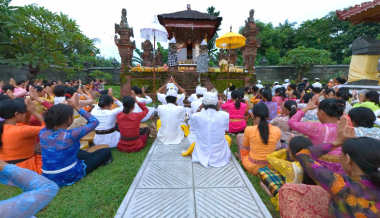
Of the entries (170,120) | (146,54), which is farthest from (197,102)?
(146,54)

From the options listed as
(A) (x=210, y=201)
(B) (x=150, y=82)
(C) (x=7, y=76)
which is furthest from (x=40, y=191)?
(C) (x=7, y=76)

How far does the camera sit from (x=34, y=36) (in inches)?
390

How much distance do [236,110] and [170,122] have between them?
5.79ft

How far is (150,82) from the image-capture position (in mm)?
11305

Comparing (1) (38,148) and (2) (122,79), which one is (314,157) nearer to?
(1) (38,148)

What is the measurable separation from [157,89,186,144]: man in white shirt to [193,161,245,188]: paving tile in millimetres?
1325

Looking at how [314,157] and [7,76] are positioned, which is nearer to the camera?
[314,157]

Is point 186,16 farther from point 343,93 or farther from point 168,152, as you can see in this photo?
point 168,152

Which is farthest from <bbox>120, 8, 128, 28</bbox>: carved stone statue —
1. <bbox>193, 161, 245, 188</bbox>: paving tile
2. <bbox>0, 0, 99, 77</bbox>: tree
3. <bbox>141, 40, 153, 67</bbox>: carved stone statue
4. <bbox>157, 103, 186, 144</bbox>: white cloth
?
<bbox>193, 161, 245, 188</bbox>: paving tile

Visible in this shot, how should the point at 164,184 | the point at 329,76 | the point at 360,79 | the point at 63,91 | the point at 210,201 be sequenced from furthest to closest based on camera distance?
the point at 329,76 < the point at 360,79 < the point at 63,91 < the point at 164,184 < the point at 210,201

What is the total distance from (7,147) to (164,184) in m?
2.37

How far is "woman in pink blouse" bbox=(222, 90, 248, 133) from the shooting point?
4.74 meters

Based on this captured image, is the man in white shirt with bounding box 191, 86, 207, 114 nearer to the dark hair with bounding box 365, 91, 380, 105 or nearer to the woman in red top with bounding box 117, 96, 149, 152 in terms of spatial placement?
the woman in red top with bounding box 117, 96, 149, 152

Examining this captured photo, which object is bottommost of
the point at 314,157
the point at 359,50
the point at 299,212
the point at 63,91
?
the point at 299,212
